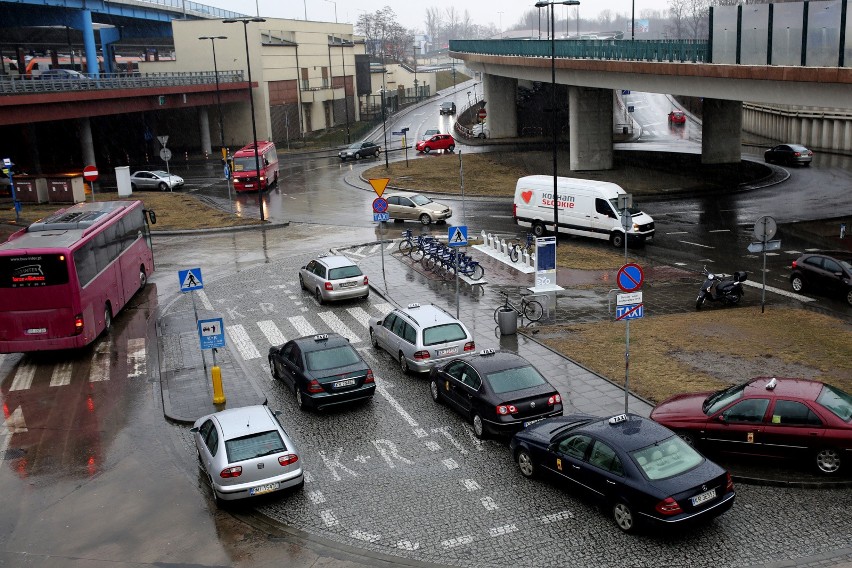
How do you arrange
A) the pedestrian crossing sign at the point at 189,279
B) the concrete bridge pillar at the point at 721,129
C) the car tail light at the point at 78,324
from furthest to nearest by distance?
the concrete bridge pillar at the point at 721,129 < the car tail light at the point at 78,324 < the pedestrian crossing sign at the point at 189,279

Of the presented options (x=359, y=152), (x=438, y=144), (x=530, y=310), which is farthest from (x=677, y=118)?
(x=530, y=310)

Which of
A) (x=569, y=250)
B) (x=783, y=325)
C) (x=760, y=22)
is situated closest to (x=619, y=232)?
(x=569, y=250)

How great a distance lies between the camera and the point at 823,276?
80.9ft

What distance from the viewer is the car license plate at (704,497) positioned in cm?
1154

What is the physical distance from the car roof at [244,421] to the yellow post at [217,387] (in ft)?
10.8

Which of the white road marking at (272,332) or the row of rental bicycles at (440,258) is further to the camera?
the row of rental bicycles at (440,258)

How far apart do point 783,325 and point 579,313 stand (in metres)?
5.40

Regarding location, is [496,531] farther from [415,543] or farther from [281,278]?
[281,278]

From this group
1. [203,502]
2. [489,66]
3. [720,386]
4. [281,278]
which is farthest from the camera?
[489,66]

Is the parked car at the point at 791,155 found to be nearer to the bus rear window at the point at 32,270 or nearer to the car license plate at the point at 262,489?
the bus rear window at the point at 32,270

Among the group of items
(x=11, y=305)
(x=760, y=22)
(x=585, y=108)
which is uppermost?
(x=760, y=22)

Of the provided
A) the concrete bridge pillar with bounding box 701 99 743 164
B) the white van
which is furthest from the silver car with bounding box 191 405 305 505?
the concrete bridge pillar with bounding box 701 99 743 164

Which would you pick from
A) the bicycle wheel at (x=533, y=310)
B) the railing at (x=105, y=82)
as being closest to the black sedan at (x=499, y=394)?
the bicycle wheel at (x=533, y=310)

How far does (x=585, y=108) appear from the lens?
54469 millimetres
